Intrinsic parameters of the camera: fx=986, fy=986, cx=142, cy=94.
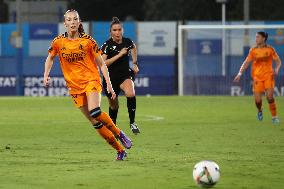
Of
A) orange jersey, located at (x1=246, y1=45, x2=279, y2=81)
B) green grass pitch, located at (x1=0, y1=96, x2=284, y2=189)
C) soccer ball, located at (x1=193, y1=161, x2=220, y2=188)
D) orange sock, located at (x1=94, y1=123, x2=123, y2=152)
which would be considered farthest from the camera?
orange jersey, located at (x1=246, y1=45, x2=279, y2=81)

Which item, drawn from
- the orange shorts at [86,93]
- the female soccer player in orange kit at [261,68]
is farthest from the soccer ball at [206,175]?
the female soccer player in orange kit at [261,68]

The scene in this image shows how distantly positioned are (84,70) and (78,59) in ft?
0.65

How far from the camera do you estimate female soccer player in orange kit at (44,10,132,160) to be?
14.6 metres

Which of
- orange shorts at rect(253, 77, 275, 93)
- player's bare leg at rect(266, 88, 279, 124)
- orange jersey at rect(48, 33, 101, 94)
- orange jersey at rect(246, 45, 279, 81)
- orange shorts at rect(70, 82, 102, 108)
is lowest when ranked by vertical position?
player's bare leg at rect(266, 88, 279, 124)

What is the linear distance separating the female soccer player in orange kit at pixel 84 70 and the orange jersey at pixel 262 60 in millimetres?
10308

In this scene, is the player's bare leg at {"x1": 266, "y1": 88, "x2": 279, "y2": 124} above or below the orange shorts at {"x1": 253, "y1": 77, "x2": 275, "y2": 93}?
below

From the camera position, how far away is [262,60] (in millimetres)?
25172

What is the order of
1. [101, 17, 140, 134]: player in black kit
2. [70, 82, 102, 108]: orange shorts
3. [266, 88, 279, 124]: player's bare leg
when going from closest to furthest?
1. [70, 82, 102, 108]: orange shorts
2. [101, 17, 140, 134]: player in black kit
3. [266, 88, 279, 124]: player's bare leg

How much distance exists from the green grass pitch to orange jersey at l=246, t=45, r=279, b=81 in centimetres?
118

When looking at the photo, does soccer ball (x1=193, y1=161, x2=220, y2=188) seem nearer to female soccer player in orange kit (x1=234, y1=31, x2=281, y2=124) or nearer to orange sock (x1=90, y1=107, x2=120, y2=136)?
orange sock (x1=90, y1=107, x2=120, y2=136)

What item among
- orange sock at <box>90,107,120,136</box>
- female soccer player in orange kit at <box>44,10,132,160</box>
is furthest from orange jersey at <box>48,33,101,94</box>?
orange sock at <box>90,107,120,136</box>

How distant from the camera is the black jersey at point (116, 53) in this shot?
20.2 m

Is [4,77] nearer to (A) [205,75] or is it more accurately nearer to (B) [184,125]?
(A) [205,75]

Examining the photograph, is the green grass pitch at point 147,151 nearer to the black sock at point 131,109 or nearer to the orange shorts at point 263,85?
the black sock at point 131,109
